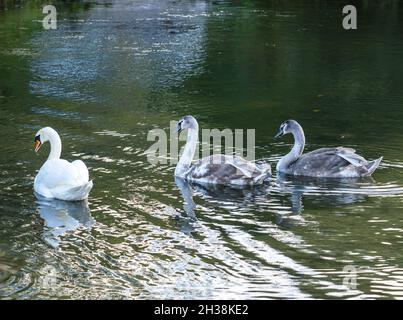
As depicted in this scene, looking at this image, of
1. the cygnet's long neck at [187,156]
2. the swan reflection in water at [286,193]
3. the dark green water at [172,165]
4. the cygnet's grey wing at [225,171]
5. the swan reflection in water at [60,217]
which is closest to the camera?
the dark green water at [172,165]

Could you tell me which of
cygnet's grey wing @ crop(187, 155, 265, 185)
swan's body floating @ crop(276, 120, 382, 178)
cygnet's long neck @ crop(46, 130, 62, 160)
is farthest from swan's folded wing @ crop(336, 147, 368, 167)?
cygnet's long neck @ crop(46, 130, 62, 160)

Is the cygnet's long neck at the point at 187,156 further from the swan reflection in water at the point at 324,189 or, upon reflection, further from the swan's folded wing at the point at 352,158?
the swan's folded wing at the point at 352,158

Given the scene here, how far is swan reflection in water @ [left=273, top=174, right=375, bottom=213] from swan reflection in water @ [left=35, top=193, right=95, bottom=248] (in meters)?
2.65

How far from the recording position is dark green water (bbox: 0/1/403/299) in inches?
388

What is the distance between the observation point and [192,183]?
1335 centimetres

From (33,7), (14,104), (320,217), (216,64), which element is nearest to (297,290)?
(320,217)

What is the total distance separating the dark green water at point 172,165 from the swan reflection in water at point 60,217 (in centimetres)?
4

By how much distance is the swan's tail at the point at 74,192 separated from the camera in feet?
40.0

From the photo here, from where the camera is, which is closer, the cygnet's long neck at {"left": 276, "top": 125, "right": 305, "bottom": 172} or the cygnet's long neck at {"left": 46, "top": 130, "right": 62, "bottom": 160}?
the cygnet's long neck at {"left": 46, "top": 130, "right": 62, "bottom": 160}

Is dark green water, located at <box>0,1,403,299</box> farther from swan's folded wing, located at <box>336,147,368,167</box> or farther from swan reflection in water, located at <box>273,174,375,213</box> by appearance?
swan's folded wing, located at <box>336,147,368,167</box>

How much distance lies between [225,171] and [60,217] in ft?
8.42

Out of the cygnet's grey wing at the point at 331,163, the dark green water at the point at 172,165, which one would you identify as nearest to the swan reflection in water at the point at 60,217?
the dark green water at the point at 172,165

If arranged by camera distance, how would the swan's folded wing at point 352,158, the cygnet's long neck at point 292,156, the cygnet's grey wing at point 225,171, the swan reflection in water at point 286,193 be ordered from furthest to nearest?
the cygnet's long neck at point 292,156
the swan's folded wing at point 352,158
the cygnet's grey wing at point 225,171
the swan reflection in water at point 286,193

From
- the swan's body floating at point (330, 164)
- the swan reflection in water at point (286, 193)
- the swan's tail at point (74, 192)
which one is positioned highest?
the swan's body floating at point (330, 164)
